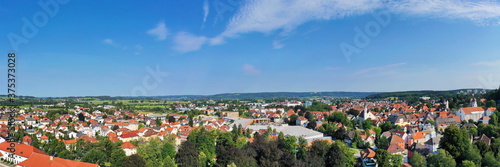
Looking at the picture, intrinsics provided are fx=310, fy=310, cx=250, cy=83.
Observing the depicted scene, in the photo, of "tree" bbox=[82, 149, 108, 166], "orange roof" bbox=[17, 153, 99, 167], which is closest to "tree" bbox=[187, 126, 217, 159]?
"tree" bbox=[82, 149, 108, 166]

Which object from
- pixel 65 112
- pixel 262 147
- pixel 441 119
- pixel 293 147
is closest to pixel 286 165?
pixel 262 147

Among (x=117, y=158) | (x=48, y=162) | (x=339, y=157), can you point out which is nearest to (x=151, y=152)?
(x=117, y=158)

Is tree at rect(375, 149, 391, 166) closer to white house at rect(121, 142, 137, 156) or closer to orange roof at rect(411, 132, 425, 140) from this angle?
orange roof at rect(411, 132, 425, 140)

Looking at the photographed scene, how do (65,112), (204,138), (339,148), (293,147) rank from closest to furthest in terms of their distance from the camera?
(339,148) → (293,147) → (204,138) → (65,112)

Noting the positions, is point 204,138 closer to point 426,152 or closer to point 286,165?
point 286,165

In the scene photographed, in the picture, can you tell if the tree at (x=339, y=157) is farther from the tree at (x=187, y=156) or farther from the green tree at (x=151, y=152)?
the green tree at (x=151, y=152)

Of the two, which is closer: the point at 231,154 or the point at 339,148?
the point at 231,154
